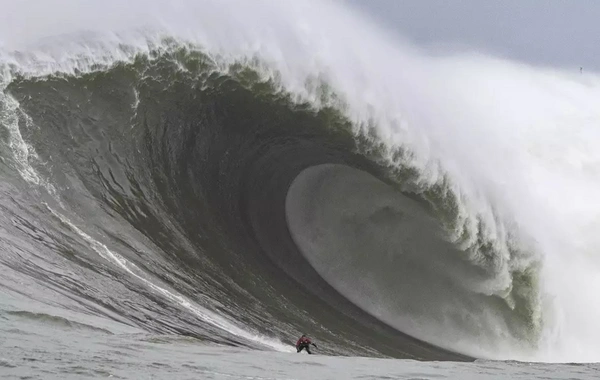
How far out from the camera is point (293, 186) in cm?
1294

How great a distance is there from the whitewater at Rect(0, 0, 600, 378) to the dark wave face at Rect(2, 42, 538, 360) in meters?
0.03

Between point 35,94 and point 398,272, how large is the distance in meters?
6.25

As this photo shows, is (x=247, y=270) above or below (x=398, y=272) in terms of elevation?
below

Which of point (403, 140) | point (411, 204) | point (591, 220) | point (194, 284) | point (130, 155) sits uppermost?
point (591, 220)

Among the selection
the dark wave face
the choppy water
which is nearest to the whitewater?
the dark wave face

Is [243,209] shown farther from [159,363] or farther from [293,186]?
[159,363]

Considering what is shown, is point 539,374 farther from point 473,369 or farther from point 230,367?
point 230,367

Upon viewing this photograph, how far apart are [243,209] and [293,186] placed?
1203 millimetres

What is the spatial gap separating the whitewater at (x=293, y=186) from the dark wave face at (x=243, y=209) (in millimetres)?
32

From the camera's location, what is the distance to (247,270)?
10.5 m

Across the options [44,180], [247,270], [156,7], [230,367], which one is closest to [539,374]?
[230,367]

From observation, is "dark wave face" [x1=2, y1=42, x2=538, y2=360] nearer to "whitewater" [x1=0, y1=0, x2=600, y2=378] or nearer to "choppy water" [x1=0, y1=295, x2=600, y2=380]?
"whitewater" [x1=0, y1=0, x2=600, y2=378]

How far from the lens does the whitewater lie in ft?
33.7

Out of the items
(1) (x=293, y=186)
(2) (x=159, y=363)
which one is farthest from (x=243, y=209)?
(2) (x=159, y=363)
